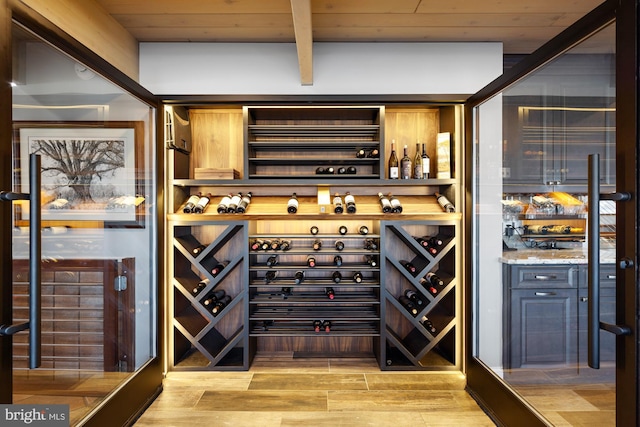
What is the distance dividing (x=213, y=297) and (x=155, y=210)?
77 cm

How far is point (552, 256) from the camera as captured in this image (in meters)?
1.76

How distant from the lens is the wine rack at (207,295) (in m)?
2.63

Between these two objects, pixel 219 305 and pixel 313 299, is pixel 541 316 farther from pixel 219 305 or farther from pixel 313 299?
pixel 219 305

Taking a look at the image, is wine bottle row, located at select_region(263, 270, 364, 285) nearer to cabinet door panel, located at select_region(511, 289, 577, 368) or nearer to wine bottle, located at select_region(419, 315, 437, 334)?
wine bottle, located at select_region(419, 315, 437, 334)

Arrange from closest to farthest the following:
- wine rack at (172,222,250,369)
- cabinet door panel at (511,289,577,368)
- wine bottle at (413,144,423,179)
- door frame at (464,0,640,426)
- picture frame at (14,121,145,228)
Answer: door frame at (464,0,640,426) < picture frame at (14,121,145,228) < cabinet door panel at (511,289,577,368) < wine rack at (172,222,250,369) < wine bottle at (413,144,423,179)

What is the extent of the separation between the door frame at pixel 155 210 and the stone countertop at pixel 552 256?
81.5 inches

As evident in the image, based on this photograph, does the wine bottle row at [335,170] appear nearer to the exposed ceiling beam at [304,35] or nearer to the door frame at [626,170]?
the exposed ceiling beam at [304,35]

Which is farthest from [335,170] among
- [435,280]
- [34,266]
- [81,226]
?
[34,266]

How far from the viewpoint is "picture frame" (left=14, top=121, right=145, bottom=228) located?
142 cm

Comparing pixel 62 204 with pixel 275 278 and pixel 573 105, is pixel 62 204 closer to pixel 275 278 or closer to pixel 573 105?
pixel 275 278

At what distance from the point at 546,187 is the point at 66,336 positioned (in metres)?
2.32

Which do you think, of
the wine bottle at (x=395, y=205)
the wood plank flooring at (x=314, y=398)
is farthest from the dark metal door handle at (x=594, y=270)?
the wine bottle at (x=395, y=205)

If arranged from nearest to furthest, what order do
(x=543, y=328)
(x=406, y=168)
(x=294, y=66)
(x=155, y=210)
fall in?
(x=543, y=328)
(x=155, y=210)
(x=294, y=66)
(x=406, y=168)

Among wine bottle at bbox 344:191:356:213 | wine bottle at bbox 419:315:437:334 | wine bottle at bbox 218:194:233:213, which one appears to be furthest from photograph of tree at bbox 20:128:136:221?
wine bottle at bbox 419:315:437:334
